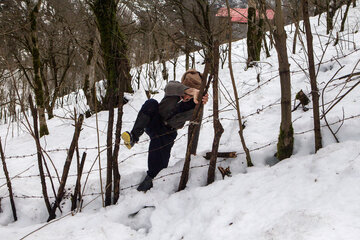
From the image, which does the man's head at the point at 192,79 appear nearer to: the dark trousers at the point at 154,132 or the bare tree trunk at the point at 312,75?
the dark trousers at the point at 154,132

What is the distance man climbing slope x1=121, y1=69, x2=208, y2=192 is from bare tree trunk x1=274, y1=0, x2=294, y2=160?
2.45 ft

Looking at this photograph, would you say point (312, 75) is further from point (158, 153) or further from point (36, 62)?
point (36, 62)

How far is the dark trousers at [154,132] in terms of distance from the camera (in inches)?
98.2

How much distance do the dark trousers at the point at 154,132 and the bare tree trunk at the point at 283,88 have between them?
1047 mm

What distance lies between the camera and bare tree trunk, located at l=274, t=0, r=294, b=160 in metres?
1.83

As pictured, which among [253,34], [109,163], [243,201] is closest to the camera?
[243,201]

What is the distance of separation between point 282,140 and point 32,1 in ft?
24.4

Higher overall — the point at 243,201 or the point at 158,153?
the point at 158,153

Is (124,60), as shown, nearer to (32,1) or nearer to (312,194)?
(312,194)

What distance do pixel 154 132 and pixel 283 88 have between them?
1323mm

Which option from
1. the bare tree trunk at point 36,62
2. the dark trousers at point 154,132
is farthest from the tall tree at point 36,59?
the dark trousers at point 154,132

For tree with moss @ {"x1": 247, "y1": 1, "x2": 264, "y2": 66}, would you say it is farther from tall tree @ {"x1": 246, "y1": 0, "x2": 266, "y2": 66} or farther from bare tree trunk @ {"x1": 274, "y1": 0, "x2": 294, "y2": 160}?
bare tree trunk @ {"x1": 274, "y1": 0, "x2": 294, "y2": 160}

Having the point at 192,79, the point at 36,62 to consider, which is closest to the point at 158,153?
the point at 192,79

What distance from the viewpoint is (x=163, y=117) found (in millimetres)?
2566
